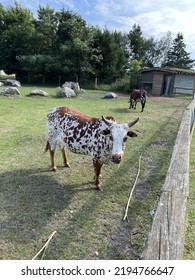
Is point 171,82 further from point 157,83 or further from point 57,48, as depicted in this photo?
point 57,48

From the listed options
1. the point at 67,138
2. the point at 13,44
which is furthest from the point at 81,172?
the point at 13,44

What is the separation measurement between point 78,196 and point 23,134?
4.26 metres

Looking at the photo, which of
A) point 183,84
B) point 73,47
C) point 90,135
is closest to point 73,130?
point 90,135

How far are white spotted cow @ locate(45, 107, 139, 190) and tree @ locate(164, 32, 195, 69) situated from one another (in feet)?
154

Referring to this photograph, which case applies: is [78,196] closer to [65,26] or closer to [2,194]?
[2,194]

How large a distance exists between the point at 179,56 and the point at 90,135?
167 feet

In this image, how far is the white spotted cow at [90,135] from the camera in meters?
4.01

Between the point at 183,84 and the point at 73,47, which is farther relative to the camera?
the point at 73,47

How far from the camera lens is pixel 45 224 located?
367 cm

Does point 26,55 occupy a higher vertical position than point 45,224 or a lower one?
higher

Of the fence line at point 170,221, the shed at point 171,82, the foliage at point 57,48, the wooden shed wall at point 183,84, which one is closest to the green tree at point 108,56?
the foliage at point 57,48

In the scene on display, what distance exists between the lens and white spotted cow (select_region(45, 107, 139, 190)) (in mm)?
4015

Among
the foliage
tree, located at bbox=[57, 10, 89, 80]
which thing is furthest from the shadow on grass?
tree, located at bbox=[57, 10, 89, 80]

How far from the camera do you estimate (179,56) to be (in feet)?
165
